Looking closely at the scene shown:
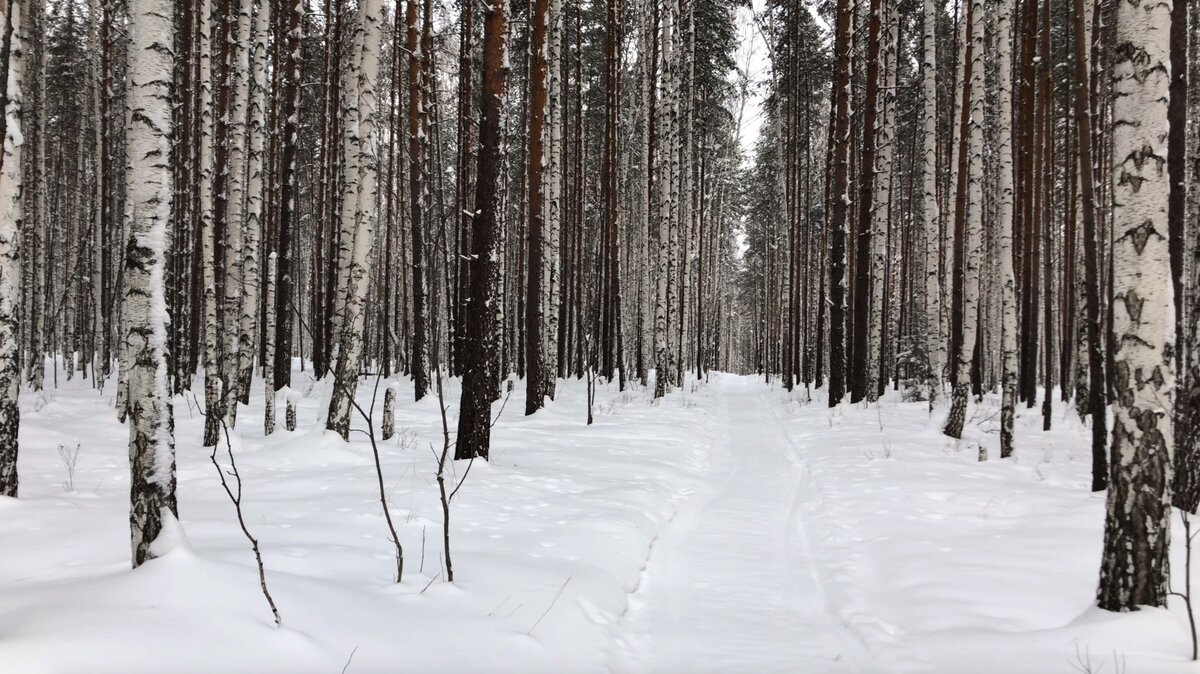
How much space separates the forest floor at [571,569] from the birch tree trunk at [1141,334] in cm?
29

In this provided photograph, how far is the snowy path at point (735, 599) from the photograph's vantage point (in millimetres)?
3447

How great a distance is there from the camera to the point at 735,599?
425cm

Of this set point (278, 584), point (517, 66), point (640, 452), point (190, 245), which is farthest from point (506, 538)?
point (517, 66)

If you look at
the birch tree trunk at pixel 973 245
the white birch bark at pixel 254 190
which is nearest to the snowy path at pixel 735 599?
the birch tree trunk at pixel 973 245

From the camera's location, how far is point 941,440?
10469 mm

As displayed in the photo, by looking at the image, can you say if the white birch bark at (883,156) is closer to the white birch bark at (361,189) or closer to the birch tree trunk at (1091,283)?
the birch tree trunk at (1091,283)

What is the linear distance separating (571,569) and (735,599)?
3.58 ft

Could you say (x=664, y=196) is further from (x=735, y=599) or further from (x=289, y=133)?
(x=735, y=599)

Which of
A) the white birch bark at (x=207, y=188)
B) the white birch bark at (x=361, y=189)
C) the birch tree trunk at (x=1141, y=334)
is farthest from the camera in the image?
the white birch bark at (x=207, y=188)

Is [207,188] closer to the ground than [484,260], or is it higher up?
higher up

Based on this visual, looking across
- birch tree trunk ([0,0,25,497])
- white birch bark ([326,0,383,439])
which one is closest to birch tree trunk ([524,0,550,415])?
white birch bark ([326,0,383,439])

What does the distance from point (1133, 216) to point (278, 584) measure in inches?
187

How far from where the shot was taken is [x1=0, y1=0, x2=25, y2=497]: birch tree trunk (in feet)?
16.1

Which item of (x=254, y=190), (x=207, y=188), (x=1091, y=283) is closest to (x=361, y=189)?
(x=207, y=188)
